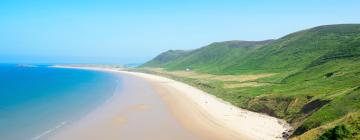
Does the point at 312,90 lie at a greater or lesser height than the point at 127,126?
greater

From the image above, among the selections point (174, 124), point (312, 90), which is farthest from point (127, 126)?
point (312, 90)

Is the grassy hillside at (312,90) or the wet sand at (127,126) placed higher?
the grassy hillside at (312,90)

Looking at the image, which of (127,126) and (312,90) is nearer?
(127,126)

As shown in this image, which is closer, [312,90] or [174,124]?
[174,124]

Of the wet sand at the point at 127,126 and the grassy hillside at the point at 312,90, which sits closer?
the grassy hillside at the point at 312,90

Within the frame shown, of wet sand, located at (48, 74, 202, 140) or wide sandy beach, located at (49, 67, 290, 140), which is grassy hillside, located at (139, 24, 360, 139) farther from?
wet sand, located at (48, 74, 202, 140)

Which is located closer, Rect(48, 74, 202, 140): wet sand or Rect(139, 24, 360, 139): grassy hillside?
Rect(139, 24, 360, 139): grassy hillside

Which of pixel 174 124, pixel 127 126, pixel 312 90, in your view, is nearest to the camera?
pixel 127 126

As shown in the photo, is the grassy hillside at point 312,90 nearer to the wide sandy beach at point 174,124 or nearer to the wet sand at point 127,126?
the wide sandy beach at point 174,124

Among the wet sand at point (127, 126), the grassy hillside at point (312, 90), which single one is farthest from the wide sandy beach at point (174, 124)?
the grassy hillside at point (312, 90)

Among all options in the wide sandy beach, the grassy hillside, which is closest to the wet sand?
the wide sandy beach

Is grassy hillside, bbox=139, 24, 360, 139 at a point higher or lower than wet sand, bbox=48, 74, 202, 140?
higher

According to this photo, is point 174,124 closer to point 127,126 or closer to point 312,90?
point 127,126

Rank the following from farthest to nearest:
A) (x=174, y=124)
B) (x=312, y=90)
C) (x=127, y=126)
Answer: (x=312, y=90) → (x=174, y=124) → (x=127, y=126)
